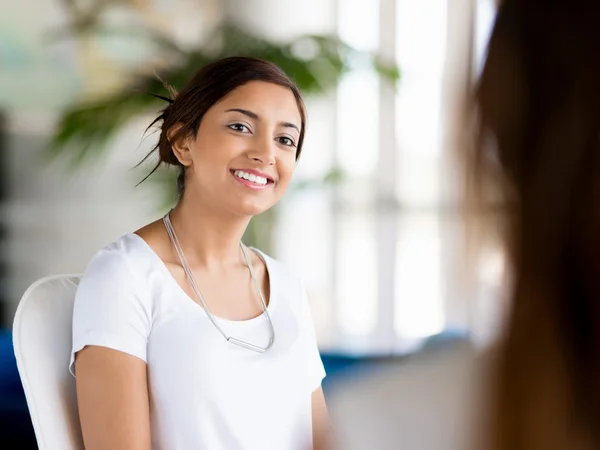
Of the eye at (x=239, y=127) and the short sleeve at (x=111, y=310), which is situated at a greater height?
the eye at (x=239, y=127)

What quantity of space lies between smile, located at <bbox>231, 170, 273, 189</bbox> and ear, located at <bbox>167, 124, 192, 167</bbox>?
9 cm

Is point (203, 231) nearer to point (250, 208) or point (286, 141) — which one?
point (250, 208)

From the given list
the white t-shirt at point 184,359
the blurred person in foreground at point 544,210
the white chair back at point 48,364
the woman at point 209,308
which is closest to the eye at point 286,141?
the woman at point 209,308

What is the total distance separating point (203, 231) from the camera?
4.17 ft

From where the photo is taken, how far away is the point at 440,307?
16.8 feet

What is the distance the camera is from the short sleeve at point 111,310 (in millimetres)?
1091

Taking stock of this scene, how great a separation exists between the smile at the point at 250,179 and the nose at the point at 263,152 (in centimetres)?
2

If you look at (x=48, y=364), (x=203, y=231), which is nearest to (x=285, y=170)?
(x=203, y=231)

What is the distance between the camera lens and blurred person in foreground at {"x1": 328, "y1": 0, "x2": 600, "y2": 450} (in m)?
0.39

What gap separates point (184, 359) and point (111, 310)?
0.39 feet

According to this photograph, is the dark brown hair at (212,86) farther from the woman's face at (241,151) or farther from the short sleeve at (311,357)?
the short sleeve at (311,357)

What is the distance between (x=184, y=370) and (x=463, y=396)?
2.27 feet

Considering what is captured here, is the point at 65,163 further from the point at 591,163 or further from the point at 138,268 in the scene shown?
the point at 591,163

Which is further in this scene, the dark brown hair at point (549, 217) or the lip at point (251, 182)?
the lip at point (251, 182)
